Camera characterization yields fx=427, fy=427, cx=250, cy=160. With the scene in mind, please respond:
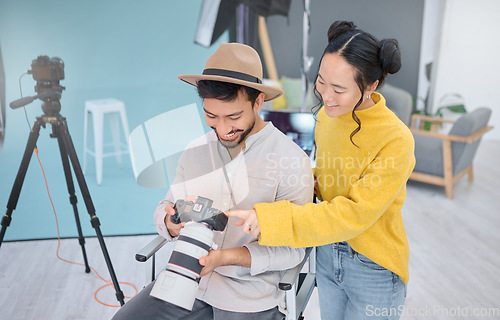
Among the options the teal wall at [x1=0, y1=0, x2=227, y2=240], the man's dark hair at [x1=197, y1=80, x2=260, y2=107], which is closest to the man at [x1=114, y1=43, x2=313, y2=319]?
the man's dark hair at [x1=197, y1=80, x2=260, y2=107]

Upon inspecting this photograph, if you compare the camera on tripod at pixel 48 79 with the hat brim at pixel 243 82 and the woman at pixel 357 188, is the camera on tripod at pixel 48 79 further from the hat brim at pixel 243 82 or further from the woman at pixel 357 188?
the woman at pixel 357 188

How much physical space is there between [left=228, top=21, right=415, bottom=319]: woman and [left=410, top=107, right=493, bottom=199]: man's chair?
9.02 ft

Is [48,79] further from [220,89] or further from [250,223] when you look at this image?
[250,223]

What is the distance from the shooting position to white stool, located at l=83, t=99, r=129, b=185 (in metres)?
2.62

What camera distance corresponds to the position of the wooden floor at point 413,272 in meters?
2.20

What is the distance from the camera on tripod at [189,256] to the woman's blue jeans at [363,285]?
0.47 meters

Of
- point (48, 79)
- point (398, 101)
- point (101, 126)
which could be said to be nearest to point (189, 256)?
point (48, 79)

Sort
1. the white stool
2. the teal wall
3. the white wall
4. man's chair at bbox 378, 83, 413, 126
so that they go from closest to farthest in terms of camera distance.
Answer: the teal wall, the white stool, man's chair at bbox 378, 83, 413, 126, the white wall

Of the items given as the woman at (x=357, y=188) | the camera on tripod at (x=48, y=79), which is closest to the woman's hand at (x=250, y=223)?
the woman at (x=357, y=188)

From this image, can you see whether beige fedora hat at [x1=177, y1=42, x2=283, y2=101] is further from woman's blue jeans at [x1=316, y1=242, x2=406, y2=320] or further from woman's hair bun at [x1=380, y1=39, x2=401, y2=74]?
woman's blue jeans at [x1=316, y1=242, x2=406, y2=320]

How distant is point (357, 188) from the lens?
1.13m

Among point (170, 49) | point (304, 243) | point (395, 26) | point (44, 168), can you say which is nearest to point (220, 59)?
point (304, 243)

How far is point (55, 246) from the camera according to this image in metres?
2.76

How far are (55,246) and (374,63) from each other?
242 centimetres
